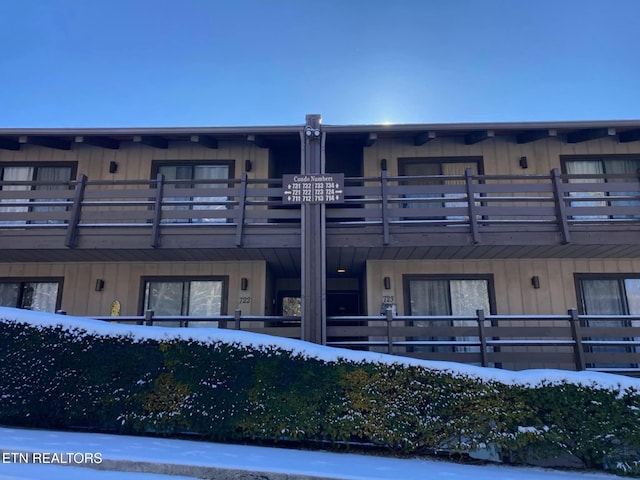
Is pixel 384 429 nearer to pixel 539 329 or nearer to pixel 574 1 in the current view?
pixel 539 329

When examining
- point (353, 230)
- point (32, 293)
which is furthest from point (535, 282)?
point (32, 293)

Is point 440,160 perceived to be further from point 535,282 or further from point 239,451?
point 239,451

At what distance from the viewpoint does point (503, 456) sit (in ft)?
20.1

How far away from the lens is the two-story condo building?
9.20 m

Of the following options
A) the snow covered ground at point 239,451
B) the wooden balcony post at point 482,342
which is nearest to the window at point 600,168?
the wooden balcony post at point 482,342

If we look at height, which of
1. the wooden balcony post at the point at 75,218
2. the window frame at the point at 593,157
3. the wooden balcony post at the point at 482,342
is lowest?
the wooden balcony post at the point at 482,342

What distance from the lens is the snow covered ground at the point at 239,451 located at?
498cm

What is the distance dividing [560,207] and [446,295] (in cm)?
294

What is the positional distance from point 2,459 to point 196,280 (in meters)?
5.97

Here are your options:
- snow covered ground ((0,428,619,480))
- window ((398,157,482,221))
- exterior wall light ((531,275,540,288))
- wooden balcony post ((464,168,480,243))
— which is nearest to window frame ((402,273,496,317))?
exterior wall light ((531,275,540,288))

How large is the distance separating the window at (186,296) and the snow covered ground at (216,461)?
4.52m

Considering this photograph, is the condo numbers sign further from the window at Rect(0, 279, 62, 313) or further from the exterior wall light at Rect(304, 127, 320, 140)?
the window at Rect(0, 279, 62, 313)

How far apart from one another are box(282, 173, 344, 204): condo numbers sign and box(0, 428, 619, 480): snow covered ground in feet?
15.4

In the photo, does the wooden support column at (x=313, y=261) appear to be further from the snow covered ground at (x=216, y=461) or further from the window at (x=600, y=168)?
the window at (x=600, y=168)
